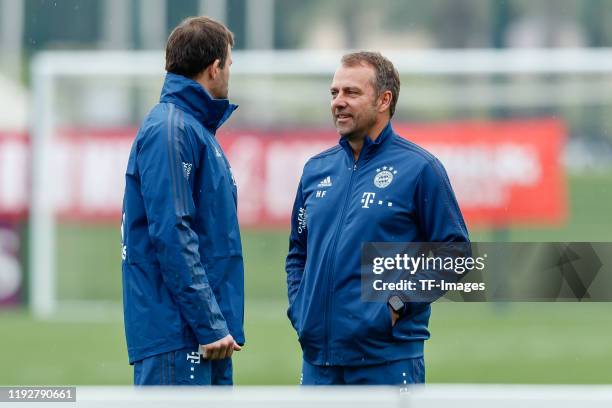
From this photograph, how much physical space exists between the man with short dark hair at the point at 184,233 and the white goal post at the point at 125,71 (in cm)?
913

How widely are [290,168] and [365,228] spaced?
9.42 metres

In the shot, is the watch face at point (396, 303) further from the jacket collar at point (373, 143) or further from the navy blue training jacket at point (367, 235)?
the jacket collar at point (373, 143)

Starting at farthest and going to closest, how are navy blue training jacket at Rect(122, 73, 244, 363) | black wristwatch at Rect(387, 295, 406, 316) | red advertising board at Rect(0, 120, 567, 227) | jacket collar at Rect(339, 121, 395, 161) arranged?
1. red advertising board at Rect(0, 120, 567, 227)
2. jacket collar at Rect(339, 121, 395, 161)
3. black wristwatch at Rect(387, 295, 406, 316)
4. navy blue training jacket at Rect(122, 73, 244, 363)

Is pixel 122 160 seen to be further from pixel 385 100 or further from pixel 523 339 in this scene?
pixel 385 100

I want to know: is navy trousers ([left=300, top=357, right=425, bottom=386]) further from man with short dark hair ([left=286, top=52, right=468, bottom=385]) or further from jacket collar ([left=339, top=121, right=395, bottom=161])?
jacket collar ([left=339, top=121, right=395, bottom=161])

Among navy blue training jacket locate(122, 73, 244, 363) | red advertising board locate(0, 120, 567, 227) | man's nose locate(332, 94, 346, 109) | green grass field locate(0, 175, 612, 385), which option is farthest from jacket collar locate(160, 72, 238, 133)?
red advertising board locate(0, 120, 567, 227)

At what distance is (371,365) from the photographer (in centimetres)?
395

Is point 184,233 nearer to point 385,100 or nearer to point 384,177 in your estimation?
point 384,177

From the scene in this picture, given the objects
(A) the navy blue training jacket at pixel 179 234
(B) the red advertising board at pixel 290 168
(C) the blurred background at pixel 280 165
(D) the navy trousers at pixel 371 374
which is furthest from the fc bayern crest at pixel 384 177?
(B) the red advertising board at pixel 290 168

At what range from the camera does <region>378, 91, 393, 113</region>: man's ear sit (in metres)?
4.06

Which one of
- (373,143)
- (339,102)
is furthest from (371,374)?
(339,102)

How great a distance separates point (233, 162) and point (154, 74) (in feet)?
5.28

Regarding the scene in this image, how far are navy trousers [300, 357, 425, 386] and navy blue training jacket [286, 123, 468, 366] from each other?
3 centimetres

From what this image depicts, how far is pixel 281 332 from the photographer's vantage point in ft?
38.8
